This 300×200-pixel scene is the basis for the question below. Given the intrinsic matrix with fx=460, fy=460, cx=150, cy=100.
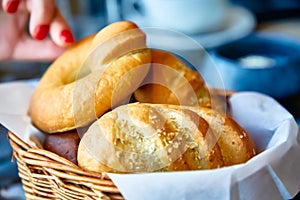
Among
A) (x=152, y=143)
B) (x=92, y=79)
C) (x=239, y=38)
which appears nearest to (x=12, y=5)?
(x=92, y=79)

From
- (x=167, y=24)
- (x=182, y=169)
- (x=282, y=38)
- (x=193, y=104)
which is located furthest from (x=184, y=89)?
(x=167, y=24)

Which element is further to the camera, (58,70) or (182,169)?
(58,70)

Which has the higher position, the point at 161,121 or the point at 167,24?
the point at 161,121

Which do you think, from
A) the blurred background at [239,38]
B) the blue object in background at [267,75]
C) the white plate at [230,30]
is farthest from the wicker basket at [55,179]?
the white plate at [230,30]

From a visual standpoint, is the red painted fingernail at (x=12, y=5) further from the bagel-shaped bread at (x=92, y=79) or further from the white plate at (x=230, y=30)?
the white plate at (x=230, y=30)

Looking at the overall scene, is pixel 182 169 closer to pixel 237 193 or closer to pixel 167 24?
pixel 237 193

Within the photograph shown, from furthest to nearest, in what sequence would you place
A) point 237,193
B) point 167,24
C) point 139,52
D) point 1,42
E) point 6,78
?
point 167,24 → point 6,78 → point 1,42 → point 139,52 → point 237,193

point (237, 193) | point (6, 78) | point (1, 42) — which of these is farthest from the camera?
point (6, 78)
